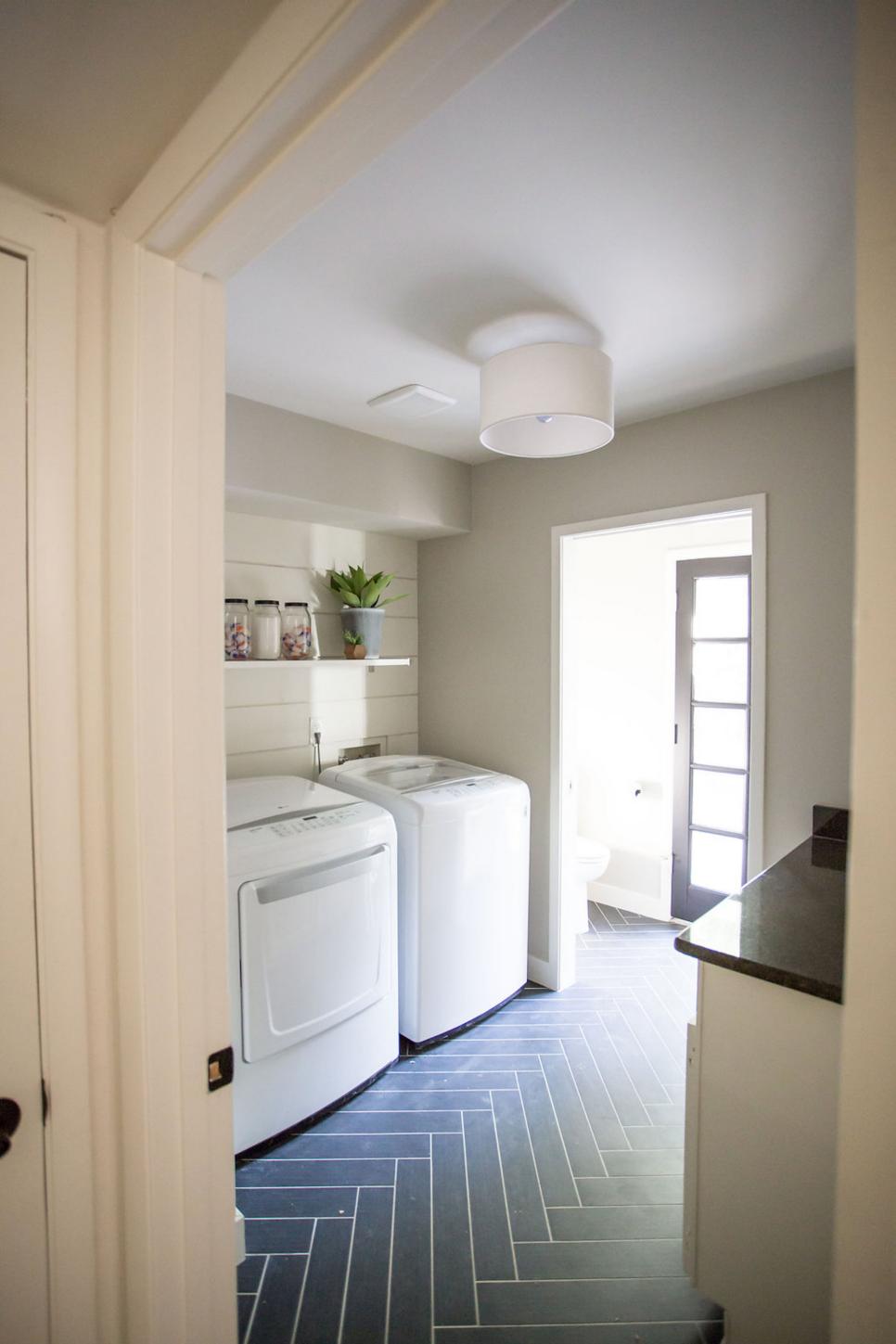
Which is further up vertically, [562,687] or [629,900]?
[562,687]

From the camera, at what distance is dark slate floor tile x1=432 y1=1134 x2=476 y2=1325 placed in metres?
1.51

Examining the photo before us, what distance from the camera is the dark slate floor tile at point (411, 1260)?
4.82 feet

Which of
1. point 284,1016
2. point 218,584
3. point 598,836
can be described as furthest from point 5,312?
point 598,836

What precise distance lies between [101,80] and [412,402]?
163 centimetres

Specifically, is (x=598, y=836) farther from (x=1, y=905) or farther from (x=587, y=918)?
(x=1, y=905)

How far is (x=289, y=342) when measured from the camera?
1.89m

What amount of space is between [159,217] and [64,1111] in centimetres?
124

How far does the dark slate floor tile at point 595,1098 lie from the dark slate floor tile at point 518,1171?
0.76 ft

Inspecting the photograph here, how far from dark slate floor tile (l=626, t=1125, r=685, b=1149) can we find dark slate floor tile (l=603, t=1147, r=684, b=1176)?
0.02 meters

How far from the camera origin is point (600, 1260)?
1.63 meters

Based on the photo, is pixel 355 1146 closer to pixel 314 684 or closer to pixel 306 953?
pixel 306 953

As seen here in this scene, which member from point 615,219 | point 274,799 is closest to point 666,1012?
point 274,799

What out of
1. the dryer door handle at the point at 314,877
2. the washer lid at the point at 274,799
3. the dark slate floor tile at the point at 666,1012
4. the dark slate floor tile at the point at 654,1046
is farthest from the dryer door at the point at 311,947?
the dark slate floor tile at the point at 666,1012

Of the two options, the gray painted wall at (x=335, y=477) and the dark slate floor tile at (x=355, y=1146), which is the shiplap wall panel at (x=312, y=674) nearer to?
the gray painted wall at (x=335, y=477)
